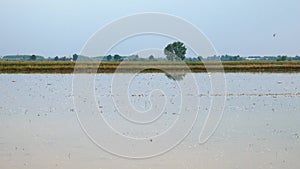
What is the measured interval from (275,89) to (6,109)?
1005 centimetres

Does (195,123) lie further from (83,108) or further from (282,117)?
(83,108)

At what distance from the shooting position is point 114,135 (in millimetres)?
8797

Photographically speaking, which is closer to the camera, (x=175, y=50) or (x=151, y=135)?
(x=151, y=135)

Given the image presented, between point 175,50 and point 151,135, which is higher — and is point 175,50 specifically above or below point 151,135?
above

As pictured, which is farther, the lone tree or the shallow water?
the lone tree

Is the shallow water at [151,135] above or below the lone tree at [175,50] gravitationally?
below

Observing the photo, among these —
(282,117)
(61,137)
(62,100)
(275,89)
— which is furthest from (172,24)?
(275,89)

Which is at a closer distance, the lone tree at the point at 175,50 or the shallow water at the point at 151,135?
the shallow water at the point at 151,135

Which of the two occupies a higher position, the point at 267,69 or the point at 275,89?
the point at 267,69

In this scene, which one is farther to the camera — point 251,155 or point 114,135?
point 114,135

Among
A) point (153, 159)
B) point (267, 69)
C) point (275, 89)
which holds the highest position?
point (267, 69)

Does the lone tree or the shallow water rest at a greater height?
the lone tree

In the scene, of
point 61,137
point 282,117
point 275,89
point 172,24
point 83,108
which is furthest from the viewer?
point 275,89

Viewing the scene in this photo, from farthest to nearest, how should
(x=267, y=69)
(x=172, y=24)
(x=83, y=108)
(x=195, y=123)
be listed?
(x=267, y=69) → (x=83, y=108) → (x=195, y=123) → (x=172, y=24)
